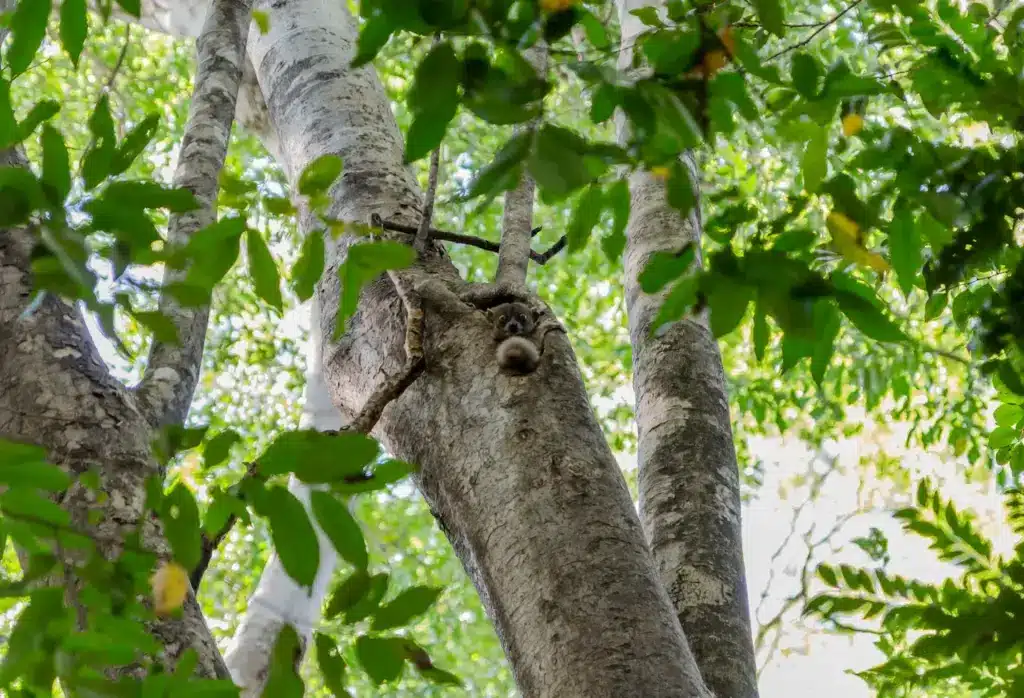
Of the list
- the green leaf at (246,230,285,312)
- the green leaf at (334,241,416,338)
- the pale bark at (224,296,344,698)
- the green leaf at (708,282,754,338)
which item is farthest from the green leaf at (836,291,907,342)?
the pale bark at (224,296,344,698)

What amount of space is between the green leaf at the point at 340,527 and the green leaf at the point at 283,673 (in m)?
0.11

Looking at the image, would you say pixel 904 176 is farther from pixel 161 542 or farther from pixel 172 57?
pixel 172 57

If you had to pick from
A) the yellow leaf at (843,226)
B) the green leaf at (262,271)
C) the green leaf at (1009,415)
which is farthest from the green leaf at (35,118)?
the green leaf at (1009,415)

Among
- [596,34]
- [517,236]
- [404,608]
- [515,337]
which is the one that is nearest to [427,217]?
[517,236]

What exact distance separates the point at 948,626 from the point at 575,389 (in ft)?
2.47

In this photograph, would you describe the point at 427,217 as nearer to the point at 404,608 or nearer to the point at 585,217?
the point at 585,217

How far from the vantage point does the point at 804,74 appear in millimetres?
955

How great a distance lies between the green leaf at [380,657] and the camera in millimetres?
813

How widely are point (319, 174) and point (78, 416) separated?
712mm

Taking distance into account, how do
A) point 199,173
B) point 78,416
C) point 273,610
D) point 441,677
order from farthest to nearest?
point 273,610 < point 199,173 < point 78,416 < point 441,677

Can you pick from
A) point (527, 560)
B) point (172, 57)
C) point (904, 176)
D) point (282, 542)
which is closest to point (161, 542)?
point (527, 560)

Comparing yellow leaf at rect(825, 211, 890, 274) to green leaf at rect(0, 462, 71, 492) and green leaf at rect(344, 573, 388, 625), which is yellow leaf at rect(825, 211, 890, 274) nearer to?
green leaf at rect(344, 573, 388, 625)

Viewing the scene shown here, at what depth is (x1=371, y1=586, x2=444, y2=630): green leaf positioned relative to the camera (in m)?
0.81

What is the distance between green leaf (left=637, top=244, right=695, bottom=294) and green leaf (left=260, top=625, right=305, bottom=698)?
1.51ft
